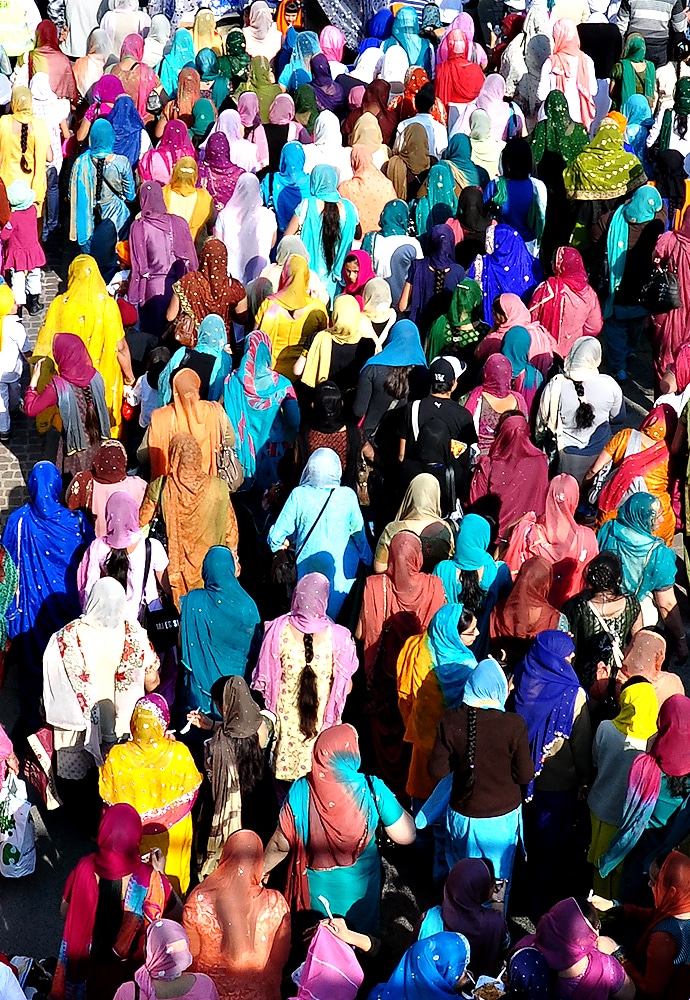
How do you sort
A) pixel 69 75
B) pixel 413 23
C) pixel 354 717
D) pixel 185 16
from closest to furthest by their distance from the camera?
1. pixel 354 717
2. pixel 69 75
3. pixel 413 23
4. pixel 185 16

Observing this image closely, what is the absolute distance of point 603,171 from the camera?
9.76 m

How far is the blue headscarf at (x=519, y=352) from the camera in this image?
7.79 meters

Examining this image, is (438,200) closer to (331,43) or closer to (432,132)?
(432,132)

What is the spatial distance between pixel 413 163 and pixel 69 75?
3.30 m

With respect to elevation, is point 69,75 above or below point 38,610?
above

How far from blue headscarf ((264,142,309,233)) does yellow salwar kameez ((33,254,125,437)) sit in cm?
213

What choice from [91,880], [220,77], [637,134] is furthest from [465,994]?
[220,77]

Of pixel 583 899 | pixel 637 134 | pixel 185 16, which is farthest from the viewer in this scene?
pixel 185 16

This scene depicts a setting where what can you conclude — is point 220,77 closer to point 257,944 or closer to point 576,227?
point 576,227

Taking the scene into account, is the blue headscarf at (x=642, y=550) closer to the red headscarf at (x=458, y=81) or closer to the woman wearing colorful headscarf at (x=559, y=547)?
the woman wearing colorful headscarf at (x=559, y=547)

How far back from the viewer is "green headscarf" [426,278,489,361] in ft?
27.3

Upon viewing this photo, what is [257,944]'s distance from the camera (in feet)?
15.6

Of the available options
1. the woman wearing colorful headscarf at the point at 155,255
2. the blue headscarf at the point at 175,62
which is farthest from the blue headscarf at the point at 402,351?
the blue headscarf at the point at 175,62

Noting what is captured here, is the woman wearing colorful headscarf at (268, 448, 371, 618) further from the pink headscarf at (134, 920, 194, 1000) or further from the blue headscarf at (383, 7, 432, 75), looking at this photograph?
the blue headscarf at (383, 7, 432, 75)
